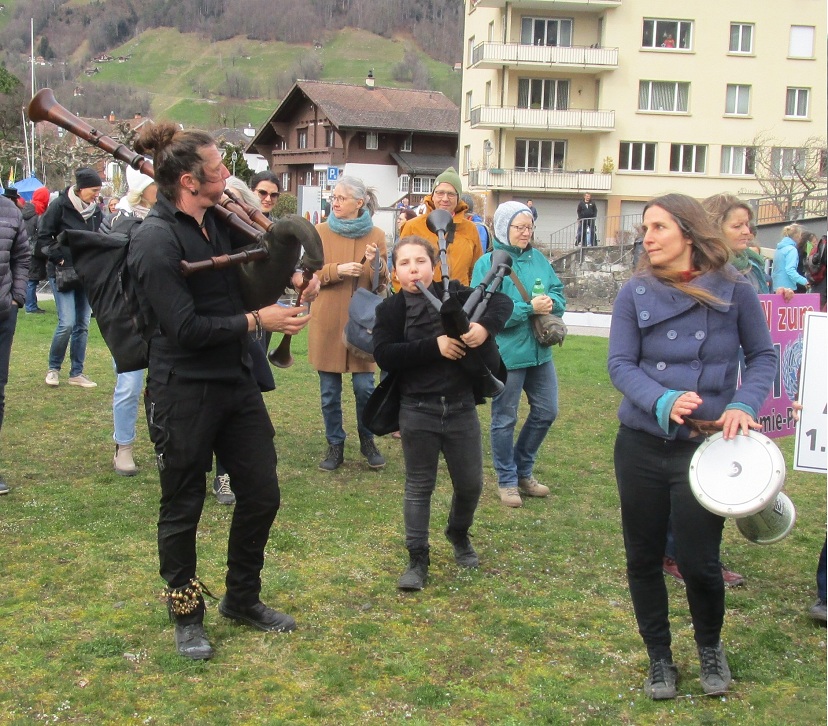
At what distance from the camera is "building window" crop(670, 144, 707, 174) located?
163ft

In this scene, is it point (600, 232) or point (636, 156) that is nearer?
point (600, 232)

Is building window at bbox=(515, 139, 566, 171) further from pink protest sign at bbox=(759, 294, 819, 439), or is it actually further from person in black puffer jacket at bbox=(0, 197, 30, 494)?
pink protest sign at bbox=(759, 294, 819, 439)

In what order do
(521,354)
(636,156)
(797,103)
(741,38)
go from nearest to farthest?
(521,354), (741,38), (636,156), (797,103)

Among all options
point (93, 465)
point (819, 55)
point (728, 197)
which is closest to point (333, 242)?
point (93, 465)

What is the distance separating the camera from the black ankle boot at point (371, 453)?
7.71 meters

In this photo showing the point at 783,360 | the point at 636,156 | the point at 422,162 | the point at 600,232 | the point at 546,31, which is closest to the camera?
the point at 783,360

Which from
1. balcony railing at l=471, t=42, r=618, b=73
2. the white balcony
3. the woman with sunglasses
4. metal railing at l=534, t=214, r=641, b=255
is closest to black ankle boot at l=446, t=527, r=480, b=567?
the woman with sunglasses

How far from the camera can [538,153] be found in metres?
49.6

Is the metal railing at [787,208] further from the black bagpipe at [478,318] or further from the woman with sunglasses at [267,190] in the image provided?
the black bagpipe at [478,318]

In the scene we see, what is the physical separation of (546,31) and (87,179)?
43647mm

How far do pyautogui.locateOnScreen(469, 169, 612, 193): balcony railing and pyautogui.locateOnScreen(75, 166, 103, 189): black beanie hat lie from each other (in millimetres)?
39624

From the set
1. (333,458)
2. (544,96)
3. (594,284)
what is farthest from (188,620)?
(544,96)

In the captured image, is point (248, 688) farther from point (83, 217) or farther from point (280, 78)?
point (280, 78)

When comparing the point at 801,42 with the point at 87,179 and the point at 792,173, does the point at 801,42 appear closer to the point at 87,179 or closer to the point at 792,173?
the point at 792,173
